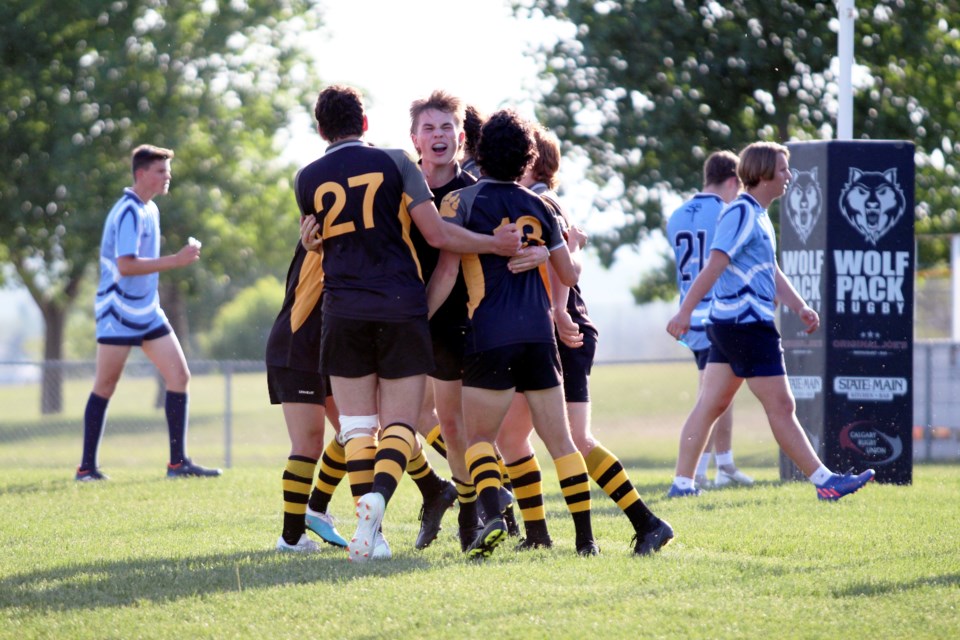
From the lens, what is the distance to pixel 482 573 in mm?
5309

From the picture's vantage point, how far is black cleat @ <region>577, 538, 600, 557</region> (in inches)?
229

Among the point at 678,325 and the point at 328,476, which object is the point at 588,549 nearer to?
the point at 678,325

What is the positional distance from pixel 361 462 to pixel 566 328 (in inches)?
45.2

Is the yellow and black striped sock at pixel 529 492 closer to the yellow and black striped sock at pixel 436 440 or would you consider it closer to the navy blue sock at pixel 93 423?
the yellow and black striped sock at pixel 436 440

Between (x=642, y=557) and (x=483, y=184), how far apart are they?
1.84 meters

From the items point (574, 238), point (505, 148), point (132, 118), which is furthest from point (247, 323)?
point (505, 148)

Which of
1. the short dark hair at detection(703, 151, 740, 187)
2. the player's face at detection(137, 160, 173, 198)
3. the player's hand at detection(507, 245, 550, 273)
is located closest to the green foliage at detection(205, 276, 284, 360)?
the player's face at detection(137, 160, 173, 198)

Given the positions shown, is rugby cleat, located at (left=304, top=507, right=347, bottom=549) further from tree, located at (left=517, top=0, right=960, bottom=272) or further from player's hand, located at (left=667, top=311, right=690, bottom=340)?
tree, located at (left=517, top=0, right=960, bottom=272)

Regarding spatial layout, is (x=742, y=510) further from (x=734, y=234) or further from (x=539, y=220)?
(x=539, y=220)

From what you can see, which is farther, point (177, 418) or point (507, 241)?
point (177, 418)

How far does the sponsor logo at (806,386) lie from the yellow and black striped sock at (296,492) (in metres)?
4.99

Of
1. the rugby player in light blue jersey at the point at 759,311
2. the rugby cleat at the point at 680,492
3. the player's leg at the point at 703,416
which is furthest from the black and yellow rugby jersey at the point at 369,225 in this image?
the rugby cleat at the point at 680,492

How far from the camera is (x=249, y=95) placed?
3112cm

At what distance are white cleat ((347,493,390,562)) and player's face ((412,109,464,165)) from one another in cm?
169
